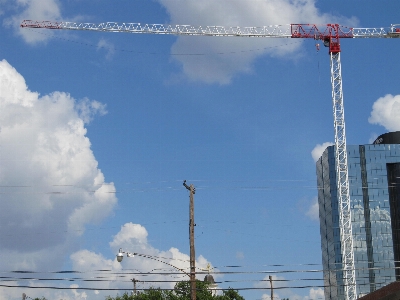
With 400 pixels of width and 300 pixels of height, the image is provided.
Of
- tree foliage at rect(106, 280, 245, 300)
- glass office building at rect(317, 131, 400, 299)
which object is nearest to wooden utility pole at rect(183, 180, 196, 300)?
tree foliage at rect(106, 280, 245, 300)

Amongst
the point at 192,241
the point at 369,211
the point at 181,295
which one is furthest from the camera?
the point at 369,211

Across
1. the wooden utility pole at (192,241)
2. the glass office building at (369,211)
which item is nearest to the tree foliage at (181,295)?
the wooden utility pole at (192,241)

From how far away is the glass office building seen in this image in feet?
576

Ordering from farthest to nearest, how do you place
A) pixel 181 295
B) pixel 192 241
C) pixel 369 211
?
pixel 369 211
pixel 181 295
pixel 192 241

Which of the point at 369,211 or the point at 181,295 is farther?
the point at 369,211

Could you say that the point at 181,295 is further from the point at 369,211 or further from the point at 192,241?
the point at 369,211

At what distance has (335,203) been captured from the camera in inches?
7156

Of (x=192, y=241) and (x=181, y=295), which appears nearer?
(x=192, y=241)

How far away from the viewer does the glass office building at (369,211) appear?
6909 inches

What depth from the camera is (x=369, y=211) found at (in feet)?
589

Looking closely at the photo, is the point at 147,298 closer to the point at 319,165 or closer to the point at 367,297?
the point at 367,297

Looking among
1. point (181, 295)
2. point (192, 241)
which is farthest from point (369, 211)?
point (192, 241)

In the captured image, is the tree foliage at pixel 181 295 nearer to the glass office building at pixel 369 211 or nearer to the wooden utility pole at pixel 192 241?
the wooden utility pole at pixel 192 241

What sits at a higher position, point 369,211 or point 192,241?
point 369,211
